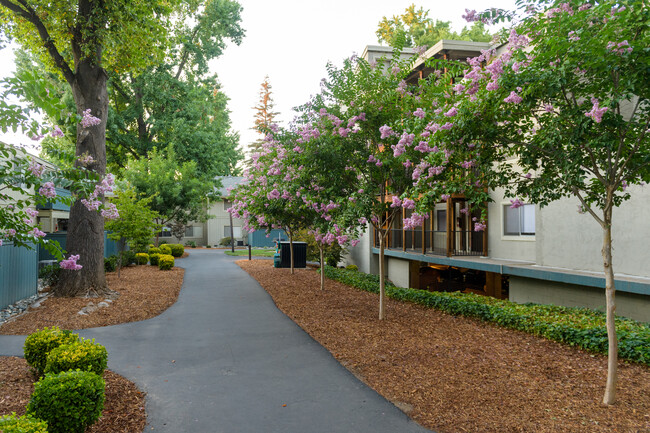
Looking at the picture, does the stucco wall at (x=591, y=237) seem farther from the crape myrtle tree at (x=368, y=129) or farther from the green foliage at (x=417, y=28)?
the green foliage at (x=417, y=28)

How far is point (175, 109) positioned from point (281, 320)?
21.3 metres

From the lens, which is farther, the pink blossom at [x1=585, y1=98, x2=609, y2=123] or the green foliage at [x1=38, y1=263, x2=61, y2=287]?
the green foliage at [x1=38, y1=263, x2=61, y2=287]

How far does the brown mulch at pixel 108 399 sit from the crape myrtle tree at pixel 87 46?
6133 millimetres

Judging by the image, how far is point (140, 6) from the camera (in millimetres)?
11125

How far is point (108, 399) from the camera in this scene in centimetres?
479

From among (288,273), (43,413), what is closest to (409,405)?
(43,413)

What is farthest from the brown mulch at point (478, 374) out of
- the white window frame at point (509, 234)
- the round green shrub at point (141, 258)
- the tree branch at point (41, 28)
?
the round green shrub at point (141, 258)

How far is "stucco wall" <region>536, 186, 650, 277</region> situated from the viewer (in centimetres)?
905

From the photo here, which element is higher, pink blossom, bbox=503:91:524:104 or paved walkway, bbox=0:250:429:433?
pink blossom, bbox=503:91:524:104

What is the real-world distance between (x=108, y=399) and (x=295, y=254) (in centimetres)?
1633

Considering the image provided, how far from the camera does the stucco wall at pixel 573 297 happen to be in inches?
335

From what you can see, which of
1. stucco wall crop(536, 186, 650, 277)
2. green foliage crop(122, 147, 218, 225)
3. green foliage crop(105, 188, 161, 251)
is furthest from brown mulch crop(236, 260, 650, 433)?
green foliage crop(122, 147, 218, 225)

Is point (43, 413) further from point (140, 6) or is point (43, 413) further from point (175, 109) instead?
point (175, 109)

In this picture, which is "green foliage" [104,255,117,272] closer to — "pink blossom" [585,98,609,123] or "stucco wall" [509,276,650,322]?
"stucco wall" [509,276,650,322]
